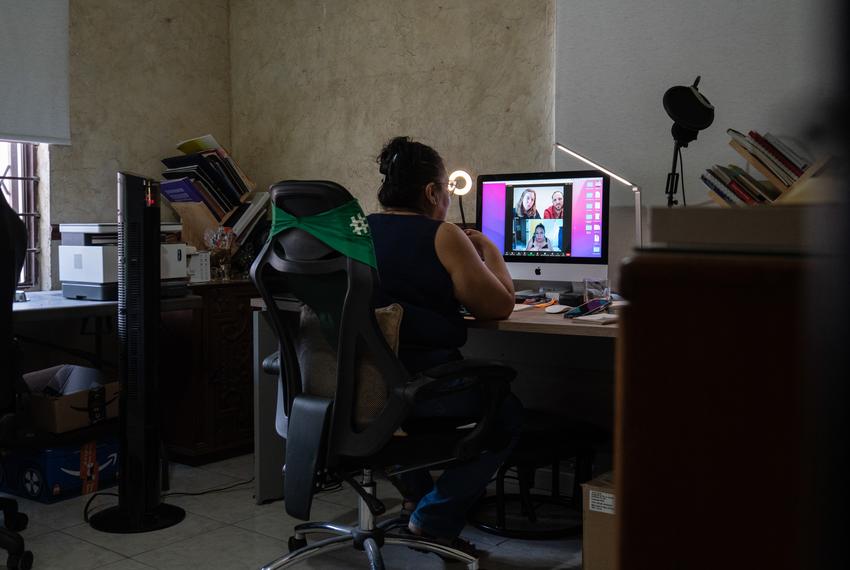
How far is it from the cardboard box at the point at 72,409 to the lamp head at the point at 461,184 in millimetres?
1583

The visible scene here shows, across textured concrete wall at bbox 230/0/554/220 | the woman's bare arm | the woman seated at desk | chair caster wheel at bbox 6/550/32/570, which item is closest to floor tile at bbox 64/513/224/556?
chair caster wheel at bbox 6/550/32/570

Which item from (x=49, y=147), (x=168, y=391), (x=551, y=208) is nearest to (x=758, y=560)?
(x=551, y=208)

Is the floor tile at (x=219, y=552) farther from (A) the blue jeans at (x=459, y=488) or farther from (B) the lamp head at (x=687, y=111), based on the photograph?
(B) the lamp head at (x=687, y=111)

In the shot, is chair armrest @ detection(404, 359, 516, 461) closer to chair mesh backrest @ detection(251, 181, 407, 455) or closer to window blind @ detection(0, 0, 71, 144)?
chair mesh backrest @ detection(251, 181, 407, 455)

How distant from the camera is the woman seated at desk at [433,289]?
2244mm

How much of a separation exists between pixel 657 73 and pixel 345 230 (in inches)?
66.2

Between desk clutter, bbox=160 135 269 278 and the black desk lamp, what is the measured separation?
2.02 m

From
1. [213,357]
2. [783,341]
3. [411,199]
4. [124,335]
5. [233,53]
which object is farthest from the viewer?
[233,53]

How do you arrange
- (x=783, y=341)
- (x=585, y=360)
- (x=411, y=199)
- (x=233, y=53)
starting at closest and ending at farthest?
1. (x=783, y=341)
2. (x=411, y=199)
3. (x=585, y=360)
4. (x=233, y=53)

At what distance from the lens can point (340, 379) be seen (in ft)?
6.71

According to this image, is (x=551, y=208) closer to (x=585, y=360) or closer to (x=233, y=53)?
(x=585, y=360)

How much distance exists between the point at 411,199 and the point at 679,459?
191 centimetres

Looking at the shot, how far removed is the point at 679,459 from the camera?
1.71 feet

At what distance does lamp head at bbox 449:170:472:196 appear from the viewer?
Answer: 3.28 m
